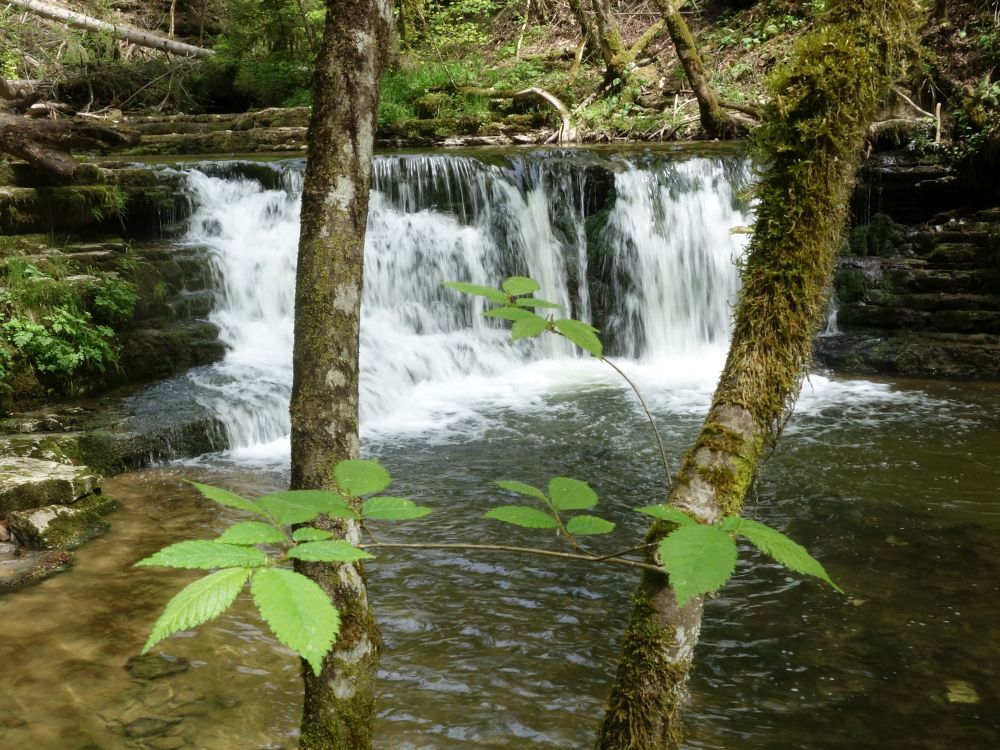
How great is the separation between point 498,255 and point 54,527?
23.3 ft

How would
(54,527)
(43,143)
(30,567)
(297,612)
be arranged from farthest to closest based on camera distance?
1. (43,143)
2. (54,527)
3. (30,567)
4. (297,612)

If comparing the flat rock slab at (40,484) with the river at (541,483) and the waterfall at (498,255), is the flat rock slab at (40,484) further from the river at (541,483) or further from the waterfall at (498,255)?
the waterfall at (498,255)

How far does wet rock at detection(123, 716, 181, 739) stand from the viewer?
3.14 m

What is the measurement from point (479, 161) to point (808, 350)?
1013 cm

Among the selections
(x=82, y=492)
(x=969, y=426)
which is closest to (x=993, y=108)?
(x=969, y=426)

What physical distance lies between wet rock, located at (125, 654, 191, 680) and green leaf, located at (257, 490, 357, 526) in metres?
2.60

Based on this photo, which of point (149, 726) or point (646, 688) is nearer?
point (646, 688)

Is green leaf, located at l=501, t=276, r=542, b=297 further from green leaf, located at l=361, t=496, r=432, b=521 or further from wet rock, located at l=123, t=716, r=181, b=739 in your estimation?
wet rock, located at l=123, t=716, r=181, b=739

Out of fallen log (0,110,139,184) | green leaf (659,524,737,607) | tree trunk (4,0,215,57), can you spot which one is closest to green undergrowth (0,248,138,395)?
fallen log (0,110,139,184)

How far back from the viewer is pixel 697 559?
1.18 metres

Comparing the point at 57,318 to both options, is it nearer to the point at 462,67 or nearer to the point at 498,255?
the point at 498,255

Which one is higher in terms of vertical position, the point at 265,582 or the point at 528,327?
the point at 528,327

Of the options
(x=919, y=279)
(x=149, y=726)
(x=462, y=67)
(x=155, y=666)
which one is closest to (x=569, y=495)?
(x=149, y=726)

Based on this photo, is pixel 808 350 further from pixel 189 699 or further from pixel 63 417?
pixel 63 417
